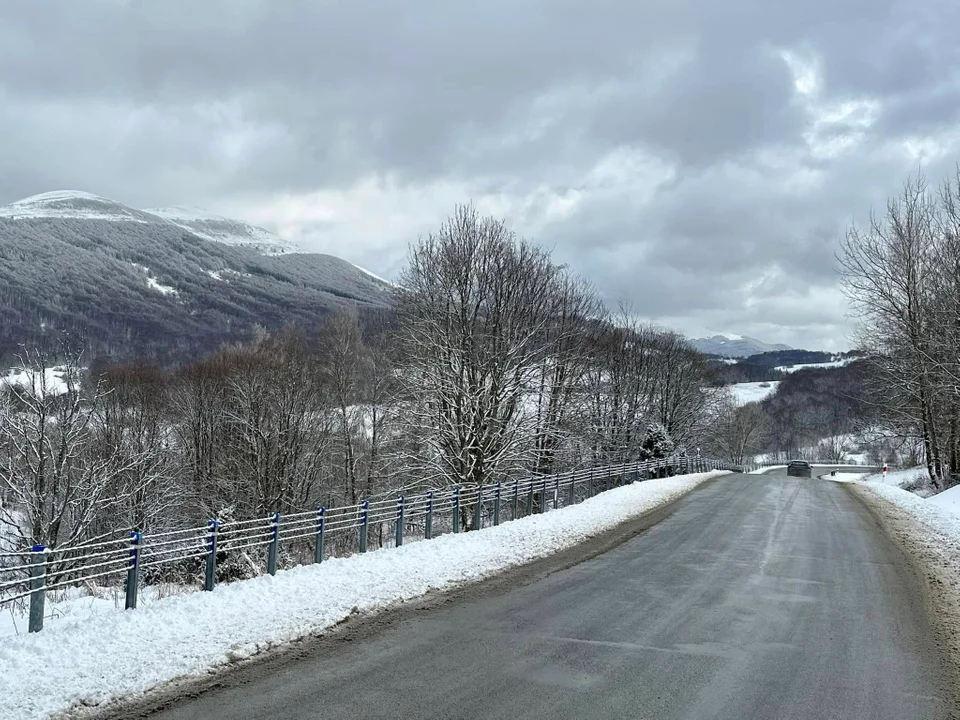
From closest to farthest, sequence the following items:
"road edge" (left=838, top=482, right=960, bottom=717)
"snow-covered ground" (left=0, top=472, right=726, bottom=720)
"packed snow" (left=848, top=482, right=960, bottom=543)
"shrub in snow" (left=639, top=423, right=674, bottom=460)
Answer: "snow-covered ground" (left=0, top=472, right=726, bottom=720) → "road edge" (left=838, top=482, right=960, bottom=717) → "packed snow" (left=848, top=482, right=960, bottom=543) → "shrub in snow" (left=639, top=423, right=674, bottom=460)

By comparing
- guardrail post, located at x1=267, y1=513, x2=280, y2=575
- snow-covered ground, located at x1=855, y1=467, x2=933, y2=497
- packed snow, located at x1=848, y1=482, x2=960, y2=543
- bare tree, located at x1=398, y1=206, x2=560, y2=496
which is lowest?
snow-covered ground, located at x1=855, y1=467, x2=933, y2=497

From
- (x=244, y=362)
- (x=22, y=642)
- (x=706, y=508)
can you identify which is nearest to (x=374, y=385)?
(x=244, y=362)

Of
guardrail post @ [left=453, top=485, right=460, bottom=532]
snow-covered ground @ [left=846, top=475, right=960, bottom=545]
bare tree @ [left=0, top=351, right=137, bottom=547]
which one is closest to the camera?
snow-covered ground @ [left=846, top=475, right=960, bottom=545]

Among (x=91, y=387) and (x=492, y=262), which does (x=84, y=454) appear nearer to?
(x=91, y=387)

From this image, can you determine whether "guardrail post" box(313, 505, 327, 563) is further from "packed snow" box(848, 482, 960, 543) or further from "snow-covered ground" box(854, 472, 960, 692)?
"packed snow" box(848, 482, 960, 543)

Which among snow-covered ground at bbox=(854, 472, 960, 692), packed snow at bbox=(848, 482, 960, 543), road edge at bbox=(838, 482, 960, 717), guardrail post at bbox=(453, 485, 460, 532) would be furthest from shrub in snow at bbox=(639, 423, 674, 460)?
guardrail post at bbox=(453, 485, 460, 532)

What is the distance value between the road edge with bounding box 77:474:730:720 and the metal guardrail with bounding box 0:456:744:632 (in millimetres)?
2283

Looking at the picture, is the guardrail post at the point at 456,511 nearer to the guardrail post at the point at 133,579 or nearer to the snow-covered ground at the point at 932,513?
the guardrail post at the point at 133,579

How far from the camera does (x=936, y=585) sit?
493 inches

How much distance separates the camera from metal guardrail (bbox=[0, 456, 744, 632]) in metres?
10.0

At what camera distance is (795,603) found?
36.7ft

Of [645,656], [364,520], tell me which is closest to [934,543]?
[645,656]

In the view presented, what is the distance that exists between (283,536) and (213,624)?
17.7ft

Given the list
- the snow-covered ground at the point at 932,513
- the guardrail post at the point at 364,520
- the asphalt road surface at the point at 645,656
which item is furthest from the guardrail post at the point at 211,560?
the snow-covered ground at the point at 932,513
